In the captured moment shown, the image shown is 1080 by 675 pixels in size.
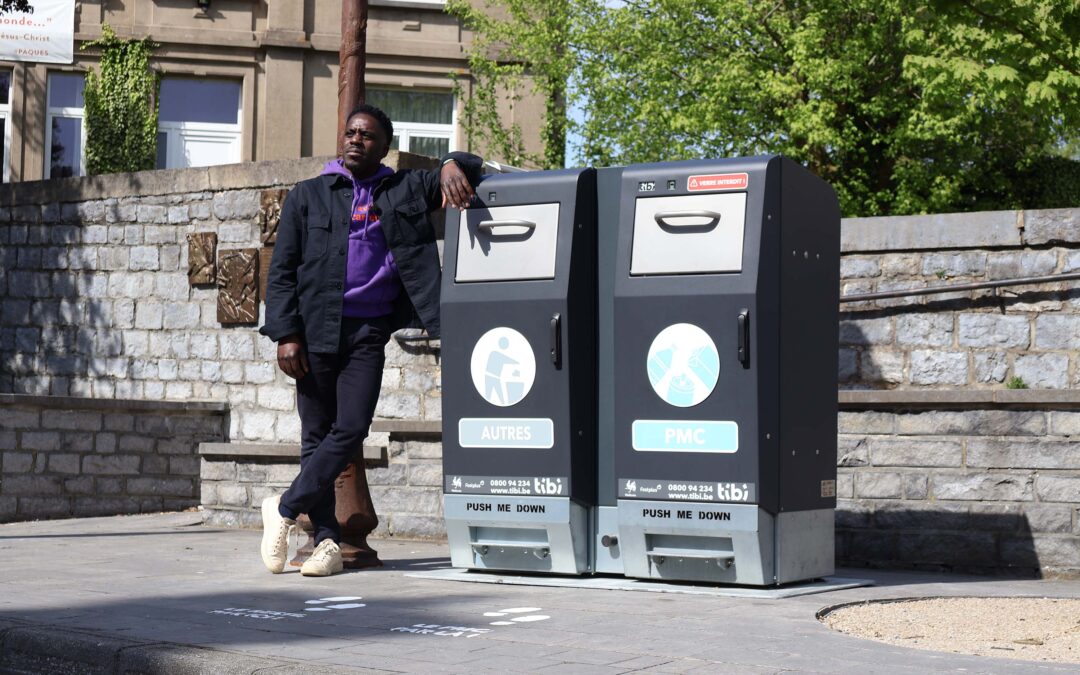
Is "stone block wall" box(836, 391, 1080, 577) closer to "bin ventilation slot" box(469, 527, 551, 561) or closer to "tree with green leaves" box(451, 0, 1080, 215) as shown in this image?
"bin ventilation slot" box(469, 527, 551, 561)

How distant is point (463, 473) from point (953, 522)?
114 inches

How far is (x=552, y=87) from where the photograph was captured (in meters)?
25.8

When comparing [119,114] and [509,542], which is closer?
[509,542]

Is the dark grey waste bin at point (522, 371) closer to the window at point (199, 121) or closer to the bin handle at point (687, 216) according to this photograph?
the bin handle at point (687, 216)

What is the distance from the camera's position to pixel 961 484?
798 cm

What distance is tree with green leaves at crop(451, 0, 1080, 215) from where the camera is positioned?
22094 mm

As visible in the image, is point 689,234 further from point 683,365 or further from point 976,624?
point 976,624

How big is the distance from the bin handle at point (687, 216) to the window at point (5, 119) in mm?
21507

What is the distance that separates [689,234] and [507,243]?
891 millimetres

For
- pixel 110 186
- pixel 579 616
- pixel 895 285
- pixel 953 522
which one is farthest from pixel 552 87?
pixel 579 616

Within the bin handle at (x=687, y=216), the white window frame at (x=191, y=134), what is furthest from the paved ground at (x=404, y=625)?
the white window frame at (x=191, y=134)

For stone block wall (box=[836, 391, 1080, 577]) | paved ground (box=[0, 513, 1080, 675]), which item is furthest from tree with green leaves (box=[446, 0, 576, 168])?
paved ground (box=[0, 513, 1080, 675])

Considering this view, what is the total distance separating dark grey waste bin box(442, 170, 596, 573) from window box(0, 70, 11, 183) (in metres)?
20.7

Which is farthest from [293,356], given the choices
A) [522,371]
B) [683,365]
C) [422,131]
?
[422,131]
